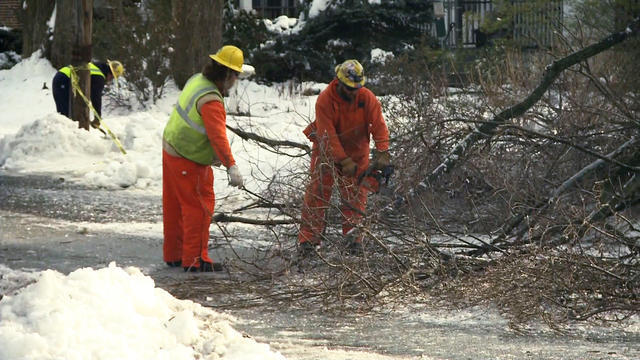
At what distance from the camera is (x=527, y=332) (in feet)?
21.8

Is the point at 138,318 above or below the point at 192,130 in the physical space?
below

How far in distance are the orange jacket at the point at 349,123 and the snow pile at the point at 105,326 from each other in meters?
3.47

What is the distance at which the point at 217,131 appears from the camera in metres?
8.48

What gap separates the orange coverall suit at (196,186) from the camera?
334 inches

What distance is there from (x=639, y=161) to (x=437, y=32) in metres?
15.8

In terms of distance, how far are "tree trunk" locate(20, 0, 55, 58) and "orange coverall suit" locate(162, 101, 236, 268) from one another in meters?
19.1

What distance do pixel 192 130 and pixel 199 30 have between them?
494 inches

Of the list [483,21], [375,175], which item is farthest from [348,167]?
[483,21]

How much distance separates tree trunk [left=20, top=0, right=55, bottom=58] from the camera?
27.3 meters

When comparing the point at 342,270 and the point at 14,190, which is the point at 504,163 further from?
the point at 14,190

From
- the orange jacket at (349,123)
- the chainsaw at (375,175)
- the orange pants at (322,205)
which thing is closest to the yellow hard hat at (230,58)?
the orange jacket at (349,123)

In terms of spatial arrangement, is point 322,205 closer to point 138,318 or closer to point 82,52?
point 138,318

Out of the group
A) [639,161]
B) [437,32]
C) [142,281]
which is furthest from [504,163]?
[437,32]

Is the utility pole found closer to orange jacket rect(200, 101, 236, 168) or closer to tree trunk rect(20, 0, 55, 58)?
orange jacket rect(200, 101, 236, 168)
